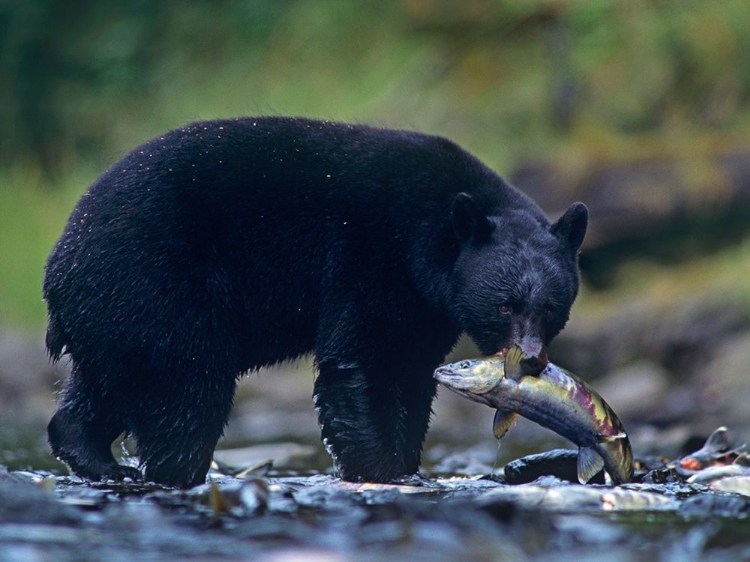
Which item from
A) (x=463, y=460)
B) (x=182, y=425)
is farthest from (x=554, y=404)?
(x=463, y=460)

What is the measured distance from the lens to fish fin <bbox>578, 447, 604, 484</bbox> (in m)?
5.41

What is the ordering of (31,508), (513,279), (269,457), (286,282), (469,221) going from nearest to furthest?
(31,508) < (513,279) < (469,221) < (286,282) < (269,457)

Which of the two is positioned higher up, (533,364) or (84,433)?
(533,364)

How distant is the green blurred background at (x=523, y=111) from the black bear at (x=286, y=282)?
3281 millimetres

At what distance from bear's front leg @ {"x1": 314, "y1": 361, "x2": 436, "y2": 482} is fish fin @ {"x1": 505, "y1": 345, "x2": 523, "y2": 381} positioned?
69 cm

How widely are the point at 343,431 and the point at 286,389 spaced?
6515mm

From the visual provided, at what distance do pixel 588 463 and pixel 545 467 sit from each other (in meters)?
0.49

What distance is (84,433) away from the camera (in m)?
5.95

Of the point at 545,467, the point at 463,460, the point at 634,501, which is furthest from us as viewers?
the point at 463,460

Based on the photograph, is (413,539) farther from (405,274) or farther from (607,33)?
(607,33)

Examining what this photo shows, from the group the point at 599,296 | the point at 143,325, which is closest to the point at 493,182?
the point at 143,325

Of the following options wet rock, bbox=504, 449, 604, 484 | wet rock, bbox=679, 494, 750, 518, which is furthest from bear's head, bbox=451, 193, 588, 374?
wet rock, bbox=679, 494, 750, 518

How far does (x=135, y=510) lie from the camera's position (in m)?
4.46

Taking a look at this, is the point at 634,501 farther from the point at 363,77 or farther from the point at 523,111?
the point at 363,77
